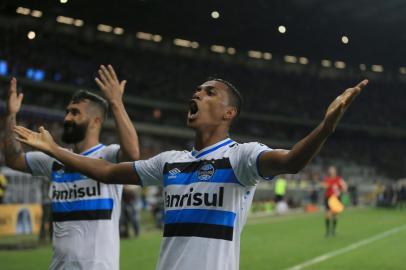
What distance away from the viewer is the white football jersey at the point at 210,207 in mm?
3039

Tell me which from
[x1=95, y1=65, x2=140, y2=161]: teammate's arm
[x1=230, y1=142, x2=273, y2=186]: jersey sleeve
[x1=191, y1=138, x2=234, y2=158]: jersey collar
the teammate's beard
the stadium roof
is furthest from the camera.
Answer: the stadium roof

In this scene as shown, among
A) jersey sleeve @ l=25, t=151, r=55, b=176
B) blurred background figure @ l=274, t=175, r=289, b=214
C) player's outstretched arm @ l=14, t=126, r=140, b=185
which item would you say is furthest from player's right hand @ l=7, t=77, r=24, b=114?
blurred background figure @ l=274, t=175, r=289, b=214

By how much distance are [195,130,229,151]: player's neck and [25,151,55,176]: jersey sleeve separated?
207 centimetres

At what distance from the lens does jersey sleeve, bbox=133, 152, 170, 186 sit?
352 cm

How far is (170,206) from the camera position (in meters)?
3.23

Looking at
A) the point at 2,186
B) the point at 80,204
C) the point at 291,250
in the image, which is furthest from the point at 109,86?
the point at 2,186

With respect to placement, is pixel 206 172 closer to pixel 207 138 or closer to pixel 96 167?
pixel 207 138

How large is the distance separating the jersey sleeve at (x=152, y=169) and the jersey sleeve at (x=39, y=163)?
1652mm

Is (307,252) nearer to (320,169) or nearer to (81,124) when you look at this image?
(81,124)

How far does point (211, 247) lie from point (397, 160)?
3689 centimetres

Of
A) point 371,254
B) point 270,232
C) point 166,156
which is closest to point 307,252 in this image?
point 371,254

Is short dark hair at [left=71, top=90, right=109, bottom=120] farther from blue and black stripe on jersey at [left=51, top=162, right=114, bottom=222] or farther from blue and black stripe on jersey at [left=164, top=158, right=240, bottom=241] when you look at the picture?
blue and black stripe on jersey at [left=164, top=158, right=240, bottom=241]

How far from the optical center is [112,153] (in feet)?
14.8

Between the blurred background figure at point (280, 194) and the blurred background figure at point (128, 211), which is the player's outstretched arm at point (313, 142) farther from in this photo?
the blurred background figure at point (280, 194)
